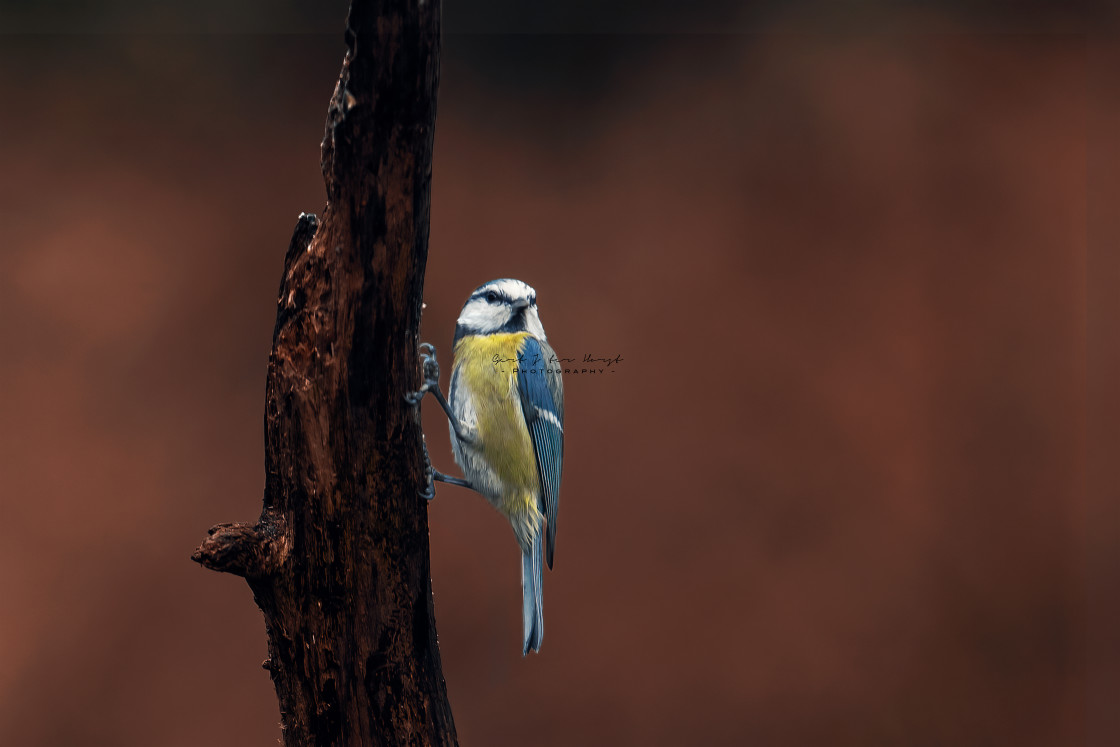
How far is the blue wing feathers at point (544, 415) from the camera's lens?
1.69m

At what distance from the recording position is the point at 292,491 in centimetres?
136

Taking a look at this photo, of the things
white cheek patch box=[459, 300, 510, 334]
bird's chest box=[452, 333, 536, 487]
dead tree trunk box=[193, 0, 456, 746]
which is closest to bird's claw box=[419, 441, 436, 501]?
dead tree trunk box=[193, 0, 456, 746]

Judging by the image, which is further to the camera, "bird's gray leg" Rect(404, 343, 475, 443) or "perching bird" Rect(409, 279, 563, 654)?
"perching bird" Rect(409, 279, 563, 654)

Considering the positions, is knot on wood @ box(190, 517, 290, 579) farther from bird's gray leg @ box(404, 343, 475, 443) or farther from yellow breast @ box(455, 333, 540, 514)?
yellow breast @ box(455, 333, 540, 514)

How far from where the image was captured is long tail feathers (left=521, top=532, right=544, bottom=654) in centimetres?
166

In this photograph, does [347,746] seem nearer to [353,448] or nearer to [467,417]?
[353,448]

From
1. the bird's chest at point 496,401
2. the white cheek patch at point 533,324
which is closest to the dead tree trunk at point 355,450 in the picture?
the bird's chest at point 496,401

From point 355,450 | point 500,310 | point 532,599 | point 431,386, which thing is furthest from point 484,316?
point 532,599

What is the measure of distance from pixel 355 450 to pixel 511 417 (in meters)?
0.41

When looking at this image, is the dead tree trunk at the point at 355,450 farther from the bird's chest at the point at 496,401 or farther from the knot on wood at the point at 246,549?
the bird's chest at the point at 496,401

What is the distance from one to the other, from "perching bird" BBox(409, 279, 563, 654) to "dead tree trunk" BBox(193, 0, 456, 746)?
0.82 ft

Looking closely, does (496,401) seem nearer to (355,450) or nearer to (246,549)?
(355,450)

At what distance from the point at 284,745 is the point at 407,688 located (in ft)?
0.86

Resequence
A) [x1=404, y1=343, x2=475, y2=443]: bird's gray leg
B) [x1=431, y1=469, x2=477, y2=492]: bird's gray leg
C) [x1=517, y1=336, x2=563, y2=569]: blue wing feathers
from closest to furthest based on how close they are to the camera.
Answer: [x1=404, y1=343, x2=475, y2=443]: bird's gray leg
[x1=431, y1=469, x2=477, y2=492]: bird's gray leg
[x1=517, y1=336, x2=563, y2=569]: blue wing feathers
